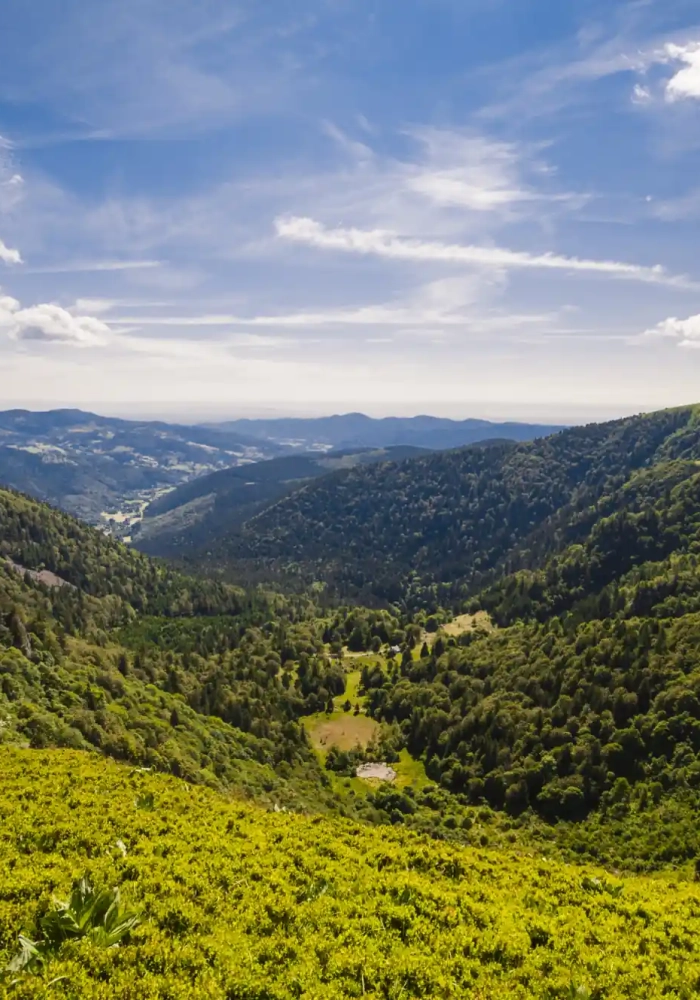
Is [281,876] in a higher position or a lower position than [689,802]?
higher

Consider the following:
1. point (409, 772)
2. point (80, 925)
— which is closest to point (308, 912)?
point (80, 925)

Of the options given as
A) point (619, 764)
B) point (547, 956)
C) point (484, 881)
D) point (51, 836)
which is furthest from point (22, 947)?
point (619, 764)

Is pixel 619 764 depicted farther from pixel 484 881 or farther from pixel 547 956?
pixel 547 956

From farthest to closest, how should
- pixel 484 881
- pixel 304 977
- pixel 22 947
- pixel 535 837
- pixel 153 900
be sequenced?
pixel 535 837, pixel 484 881, pixel 153 900, pixel 304 977, pixel 22 947

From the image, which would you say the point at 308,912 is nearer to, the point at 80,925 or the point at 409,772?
the point at 80,925

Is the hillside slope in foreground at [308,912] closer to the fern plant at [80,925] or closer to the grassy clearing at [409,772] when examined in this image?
the fern plant at [80,925]

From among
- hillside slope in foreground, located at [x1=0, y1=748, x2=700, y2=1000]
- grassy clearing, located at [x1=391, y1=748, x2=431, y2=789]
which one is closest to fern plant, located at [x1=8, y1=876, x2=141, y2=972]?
hillside slope in foreground, located at [x1=0, y1=748, x2=700, y2=1000]

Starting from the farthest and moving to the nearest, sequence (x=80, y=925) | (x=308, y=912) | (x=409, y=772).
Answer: (x=409, y=772) < (x=308, y=912) < (x=80, y=925)
